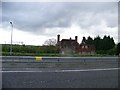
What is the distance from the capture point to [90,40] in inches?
3696

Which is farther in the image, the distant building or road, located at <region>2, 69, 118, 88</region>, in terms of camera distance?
the distant building

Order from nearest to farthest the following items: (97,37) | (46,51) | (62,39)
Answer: (46,51) → (62,39) → (97,37)

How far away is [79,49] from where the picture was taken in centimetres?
8156

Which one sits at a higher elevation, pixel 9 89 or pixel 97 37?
pixel 97 37

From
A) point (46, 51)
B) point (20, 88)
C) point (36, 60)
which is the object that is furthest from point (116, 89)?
point (46, 51)

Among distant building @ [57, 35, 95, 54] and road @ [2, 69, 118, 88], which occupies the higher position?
distant building @ [57, 35, 95, 54]

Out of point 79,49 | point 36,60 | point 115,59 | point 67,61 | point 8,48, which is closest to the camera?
point 36,60

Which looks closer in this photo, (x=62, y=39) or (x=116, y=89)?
(x=116, y=89)

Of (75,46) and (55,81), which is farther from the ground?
(75,46)

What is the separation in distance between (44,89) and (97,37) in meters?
87.6

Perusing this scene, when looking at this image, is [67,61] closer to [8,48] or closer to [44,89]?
[44,89]

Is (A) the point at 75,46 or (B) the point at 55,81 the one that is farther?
(A) the point at 75,46

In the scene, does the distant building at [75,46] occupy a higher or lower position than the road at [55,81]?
higher

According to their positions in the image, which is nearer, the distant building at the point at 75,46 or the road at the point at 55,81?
the road at the point at 55,81
